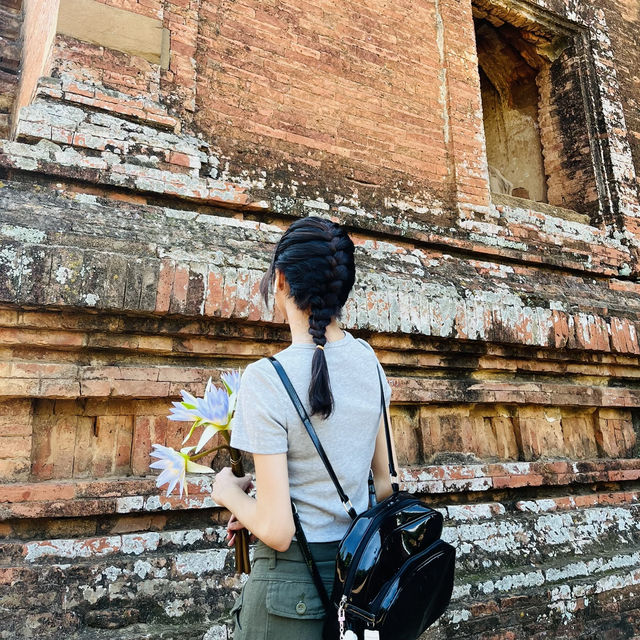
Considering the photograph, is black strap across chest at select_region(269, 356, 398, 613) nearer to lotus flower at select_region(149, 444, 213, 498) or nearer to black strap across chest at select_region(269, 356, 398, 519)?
black strap across chest at select_region(269, 356, 398, 519)

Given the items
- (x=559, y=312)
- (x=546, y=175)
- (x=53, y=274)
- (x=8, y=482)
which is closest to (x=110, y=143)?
(x=53, y=274)

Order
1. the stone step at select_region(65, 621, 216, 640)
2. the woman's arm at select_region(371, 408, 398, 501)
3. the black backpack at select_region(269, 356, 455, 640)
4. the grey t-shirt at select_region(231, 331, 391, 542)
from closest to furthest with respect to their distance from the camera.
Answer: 1. the black backpack at select_region(269, 356, 455, 640)
2. the grey t-shirt at select_region(231, 331, 391, 542)
3. the woman's arm at select_region(371, 408, 398, 501)
4. the stone step at select_region(65, 621, 216, 640)

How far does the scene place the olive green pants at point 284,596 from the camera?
1.48 metres

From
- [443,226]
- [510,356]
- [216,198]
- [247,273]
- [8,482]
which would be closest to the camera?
[8,482]

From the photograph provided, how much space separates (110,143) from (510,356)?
2.79m

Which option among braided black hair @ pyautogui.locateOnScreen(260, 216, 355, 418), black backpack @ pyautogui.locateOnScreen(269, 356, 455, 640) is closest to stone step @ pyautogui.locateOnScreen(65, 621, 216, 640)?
black backpack @ pyautogui.locateOnScreen(269, 356, 455, 640)

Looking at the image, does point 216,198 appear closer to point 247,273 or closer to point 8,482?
point 247,273

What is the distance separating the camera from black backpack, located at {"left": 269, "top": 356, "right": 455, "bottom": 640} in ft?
4.61

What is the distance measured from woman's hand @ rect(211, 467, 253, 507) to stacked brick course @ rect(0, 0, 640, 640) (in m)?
1.02

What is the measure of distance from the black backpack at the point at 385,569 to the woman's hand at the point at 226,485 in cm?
20

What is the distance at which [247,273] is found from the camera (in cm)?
294

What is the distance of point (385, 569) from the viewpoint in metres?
1.44

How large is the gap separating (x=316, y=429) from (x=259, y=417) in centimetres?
17

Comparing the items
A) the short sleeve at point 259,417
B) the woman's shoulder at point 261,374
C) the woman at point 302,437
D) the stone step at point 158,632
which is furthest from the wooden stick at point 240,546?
the stone step at point 158,632
